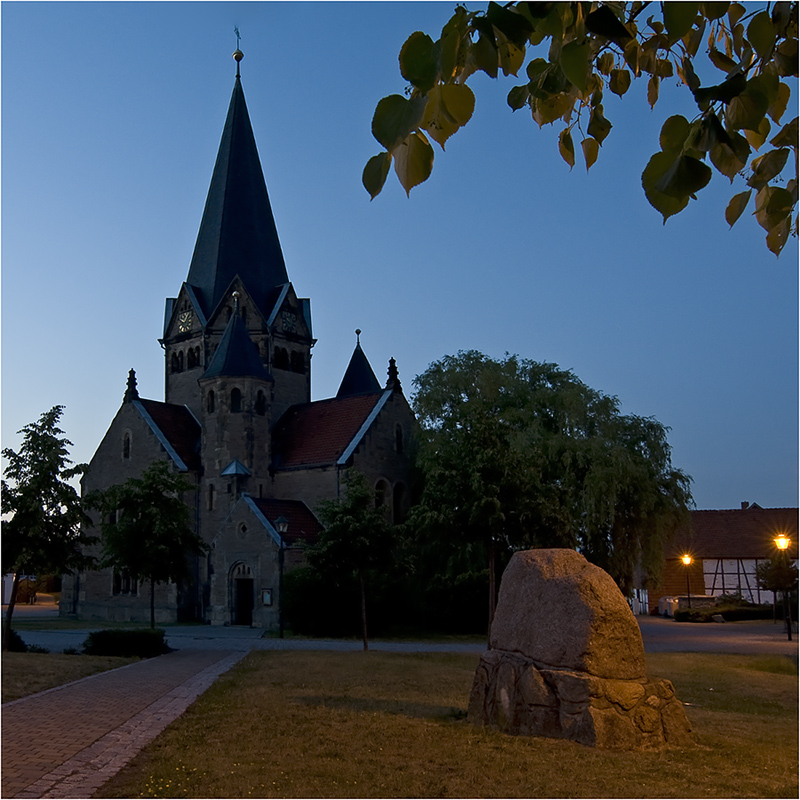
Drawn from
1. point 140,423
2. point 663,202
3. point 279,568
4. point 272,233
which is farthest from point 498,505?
point 272,233

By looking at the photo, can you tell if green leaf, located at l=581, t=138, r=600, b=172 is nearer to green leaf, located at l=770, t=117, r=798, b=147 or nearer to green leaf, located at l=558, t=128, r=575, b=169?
green leaf, located at l=558, t=128, r=575, b=169

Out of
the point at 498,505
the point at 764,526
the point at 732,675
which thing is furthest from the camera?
the point at 764,526

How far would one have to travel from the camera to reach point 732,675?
17922 mm

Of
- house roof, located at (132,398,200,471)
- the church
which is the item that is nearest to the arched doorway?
the church

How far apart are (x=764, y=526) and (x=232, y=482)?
31.1 metres

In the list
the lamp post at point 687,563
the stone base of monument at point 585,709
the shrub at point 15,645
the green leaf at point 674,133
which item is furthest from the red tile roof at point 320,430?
the green leaf at point 674,133

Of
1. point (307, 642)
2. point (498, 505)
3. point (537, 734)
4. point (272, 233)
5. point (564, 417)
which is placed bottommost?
point (307, 642)

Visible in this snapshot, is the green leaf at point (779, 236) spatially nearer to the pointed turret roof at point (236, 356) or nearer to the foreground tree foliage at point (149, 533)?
the foreground tree foliage at point (149, 533)

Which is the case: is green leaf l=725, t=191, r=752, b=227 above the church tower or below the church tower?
below

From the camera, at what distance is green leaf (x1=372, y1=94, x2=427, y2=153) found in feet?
6.95

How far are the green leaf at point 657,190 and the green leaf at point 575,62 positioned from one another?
0.96 ft

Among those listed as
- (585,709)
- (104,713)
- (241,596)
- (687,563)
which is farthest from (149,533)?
(687,563)

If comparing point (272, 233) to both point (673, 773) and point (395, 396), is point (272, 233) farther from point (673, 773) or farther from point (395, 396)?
point (673, 773)

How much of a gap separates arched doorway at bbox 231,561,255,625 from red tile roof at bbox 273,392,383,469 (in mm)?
6544
